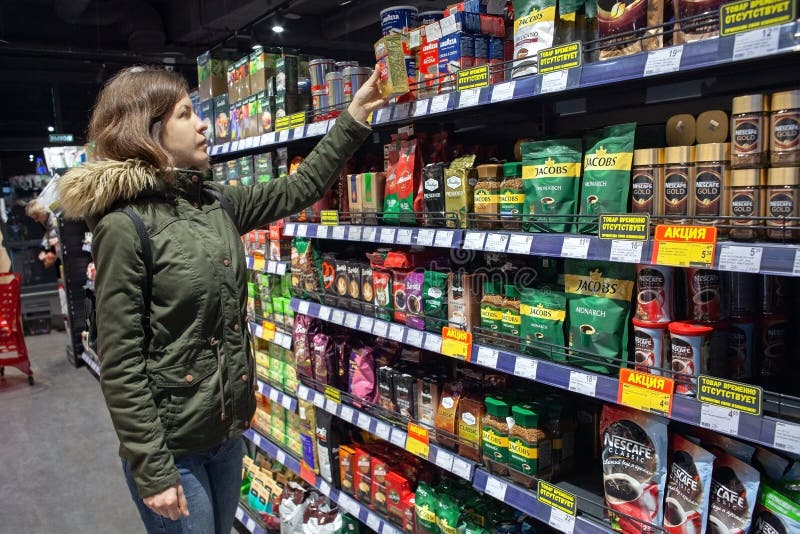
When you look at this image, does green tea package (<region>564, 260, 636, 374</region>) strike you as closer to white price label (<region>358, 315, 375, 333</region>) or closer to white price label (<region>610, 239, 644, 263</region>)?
white price label (<region>610, 239, 644, 263</region>)

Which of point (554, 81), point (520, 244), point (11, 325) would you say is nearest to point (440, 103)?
point (554, 81)

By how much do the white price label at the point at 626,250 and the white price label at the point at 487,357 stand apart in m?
0.56

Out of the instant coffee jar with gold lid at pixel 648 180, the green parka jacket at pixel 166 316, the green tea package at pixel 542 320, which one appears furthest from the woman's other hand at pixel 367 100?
the instant coffee jar with gold lid at pixel 648 180

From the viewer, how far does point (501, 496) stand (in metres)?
1.85

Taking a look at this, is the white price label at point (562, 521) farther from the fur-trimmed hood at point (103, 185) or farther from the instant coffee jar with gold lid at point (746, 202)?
the fur-trimmed hood at point (103, 185)

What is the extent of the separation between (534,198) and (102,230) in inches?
48.0

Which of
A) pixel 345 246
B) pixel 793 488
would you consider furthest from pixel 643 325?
pixel 345 246

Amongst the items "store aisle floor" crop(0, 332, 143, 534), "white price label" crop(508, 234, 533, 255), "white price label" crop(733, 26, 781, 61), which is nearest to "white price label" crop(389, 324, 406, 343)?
"white price label" crop(508, 234, 533, 255)

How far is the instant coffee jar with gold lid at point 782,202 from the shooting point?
1227 mm

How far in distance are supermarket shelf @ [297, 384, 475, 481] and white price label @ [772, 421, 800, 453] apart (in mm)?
1011

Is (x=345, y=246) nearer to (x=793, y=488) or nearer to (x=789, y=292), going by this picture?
(x=789, y=292)

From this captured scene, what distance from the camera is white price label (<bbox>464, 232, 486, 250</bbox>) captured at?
1832 millimetres

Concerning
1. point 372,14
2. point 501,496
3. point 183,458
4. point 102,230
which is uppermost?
point 372,14

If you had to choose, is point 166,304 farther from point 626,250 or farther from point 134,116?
point 626,250
